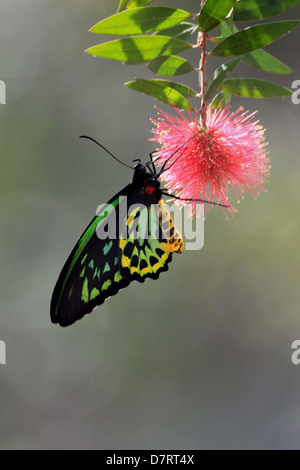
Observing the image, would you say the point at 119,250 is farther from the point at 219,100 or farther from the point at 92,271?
the point at 219,100

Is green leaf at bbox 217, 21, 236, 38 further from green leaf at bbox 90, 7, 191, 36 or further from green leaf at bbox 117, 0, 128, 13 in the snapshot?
green leaf at bbox 117, 0, 128, 13

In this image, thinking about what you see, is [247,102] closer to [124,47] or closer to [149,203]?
[149,203]

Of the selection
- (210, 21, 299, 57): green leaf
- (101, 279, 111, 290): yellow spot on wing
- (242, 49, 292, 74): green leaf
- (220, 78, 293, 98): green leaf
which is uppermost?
(242, 49, 292, 74): green leaf

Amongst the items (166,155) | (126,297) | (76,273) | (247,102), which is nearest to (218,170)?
(166,155)

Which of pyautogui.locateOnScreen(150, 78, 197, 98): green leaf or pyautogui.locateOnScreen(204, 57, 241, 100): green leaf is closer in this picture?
pyautogui.locateOnScreen(204, 57, 241, 100): green leaf

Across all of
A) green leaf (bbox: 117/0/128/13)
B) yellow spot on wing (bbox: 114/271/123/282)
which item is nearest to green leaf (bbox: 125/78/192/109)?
green leaf (bbox: 117/0/128/13)

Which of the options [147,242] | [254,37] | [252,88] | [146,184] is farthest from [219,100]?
[147,242]

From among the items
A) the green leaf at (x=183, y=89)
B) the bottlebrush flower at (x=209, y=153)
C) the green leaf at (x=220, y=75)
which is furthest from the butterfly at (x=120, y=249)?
the green leaf at (x=220, y=75)
